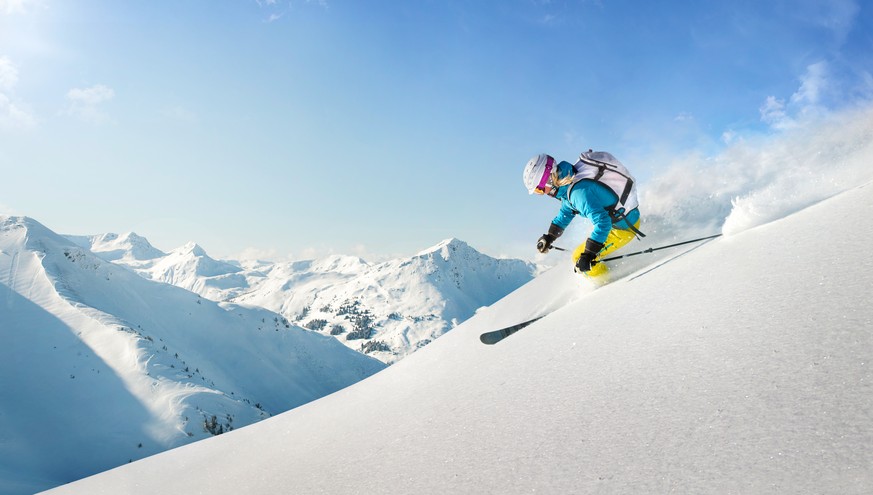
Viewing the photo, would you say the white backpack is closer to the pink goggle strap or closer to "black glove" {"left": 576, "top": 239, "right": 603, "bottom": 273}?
the pink goggle strap

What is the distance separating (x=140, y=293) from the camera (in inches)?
1657

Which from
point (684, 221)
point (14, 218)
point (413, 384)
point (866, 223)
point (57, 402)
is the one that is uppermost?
point (14, 218)

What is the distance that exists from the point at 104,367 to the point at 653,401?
30764mm

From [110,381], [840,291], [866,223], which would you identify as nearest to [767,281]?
[840,291]

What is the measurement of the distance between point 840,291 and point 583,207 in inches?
155

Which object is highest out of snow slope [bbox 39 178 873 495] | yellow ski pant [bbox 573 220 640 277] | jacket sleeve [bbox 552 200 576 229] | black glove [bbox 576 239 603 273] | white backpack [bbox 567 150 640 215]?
white backpack [bbox 567 150 640 215]

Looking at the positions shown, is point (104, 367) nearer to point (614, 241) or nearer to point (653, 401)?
point (614, 241)

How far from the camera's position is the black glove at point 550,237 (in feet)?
23.4

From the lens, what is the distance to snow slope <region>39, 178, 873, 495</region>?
1.76m

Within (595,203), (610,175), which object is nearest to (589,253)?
(595,203)

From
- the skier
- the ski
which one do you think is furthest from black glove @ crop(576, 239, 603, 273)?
the ski

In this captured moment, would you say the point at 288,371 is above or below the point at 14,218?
below

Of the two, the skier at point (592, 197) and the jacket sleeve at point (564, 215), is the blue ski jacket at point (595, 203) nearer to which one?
the skier at point (592, 197)

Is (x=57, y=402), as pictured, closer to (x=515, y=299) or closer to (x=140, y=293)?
(x=140, y=293)
